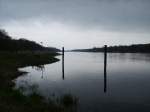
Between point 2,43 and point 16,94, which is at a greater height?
point 2,43

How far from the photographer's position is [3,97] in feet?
48.1

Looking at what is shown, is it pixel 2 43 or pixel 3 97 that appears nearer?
pixel 3 97

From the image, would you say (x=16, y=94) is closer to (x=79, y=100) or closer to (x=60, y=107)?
(x=60, y=107)

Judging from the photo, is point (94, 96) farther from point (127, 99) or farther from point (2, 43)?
point (2, 43)

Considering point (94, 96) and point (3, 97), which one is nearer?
point (3, 97)

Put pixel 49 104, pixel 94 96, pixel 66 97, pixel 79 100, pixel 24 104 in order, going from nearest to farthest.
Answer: pixel 24 104 → pixel 49 104 → pixel 66 97 → pixel 79 100 → pixel 94 96

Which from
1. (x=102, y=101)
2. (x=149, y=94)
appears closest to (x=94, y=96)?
(x=102, y=101)

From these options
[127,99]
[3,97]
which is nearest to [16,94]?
[3,97]

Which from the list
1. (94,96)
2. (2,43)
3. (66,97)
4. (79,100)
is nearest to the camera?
(66,97)

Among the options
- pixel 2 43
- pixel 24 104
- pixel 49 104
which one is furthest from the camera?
pixel 2 43

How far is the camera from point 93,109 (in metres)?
16.0

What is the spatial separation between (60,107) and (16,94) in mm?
3501

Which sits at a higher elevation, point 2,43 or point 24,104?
point 2,43

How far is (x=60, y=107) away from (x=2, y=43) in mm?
62830
